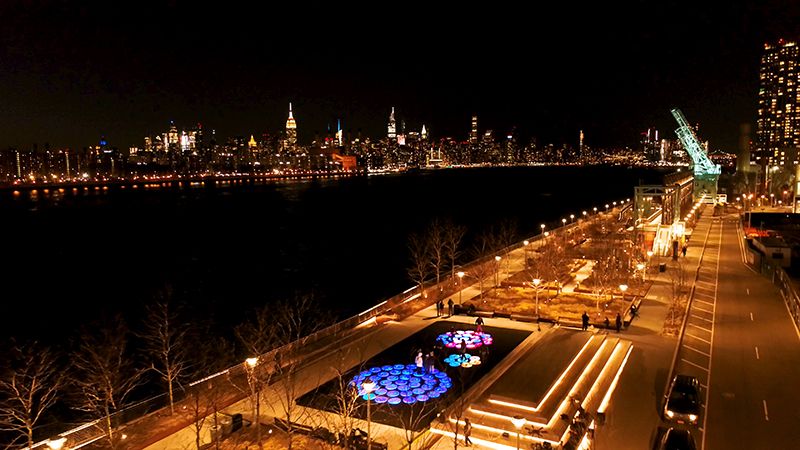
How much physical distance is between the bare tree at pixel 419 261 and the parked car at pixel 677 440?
48.6 feet

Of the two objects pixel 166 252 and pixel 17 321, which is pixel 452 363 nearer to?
pixel 17 321

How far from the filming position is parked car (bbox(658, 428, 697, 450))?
11594 mm

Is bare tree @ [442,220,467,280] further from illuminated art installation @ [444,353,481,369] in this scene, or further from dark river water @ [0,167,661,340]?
illuminated art installation @ [444,353,481,369]

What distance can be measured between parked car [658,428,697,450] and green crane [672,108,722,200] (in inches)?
2451

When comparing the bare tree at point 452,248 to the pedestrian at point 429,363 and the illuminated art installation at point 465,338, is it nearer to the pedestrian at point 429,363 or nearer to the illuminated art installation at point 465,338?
the illuminated art installation at point 465,338

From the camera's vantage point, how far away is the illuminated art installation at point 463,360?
1769 centimetres

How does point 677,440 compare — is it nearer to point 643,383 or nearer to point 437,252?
point 643,383

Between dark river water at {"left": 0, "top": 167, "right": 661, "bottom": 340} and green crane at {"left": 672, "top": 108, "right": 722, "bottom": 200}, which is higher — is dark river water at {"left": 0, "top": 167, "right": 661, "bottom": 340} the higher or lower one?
the lower one

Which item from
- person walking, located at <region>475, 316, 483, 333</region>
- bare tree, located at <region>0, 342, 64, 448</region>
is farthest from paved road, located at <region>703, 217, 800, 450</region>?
bare tree, located at <region>0, 342, 64, 448</region>

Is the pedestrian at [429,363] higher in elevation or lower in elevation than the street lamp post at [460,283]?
lower

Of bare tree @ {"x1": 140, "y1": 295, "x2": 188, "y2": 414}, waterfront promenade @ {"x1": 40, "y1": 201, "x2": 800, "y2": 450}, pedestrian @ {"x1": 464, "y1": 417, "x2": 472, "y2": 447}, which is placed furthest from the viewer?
bare tree @ {"x1": 140, "y1": 295, "x2": 188, "y2": 414}

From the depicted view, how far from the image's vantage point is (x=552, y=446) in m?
12.3

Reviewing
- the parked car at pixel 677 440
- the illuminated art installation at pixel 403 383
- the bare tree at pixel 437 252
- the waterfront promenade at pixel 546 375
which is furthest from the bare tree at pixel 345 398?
the bare tree at pixel 437 252

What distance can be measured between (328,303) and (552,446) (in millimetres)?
22780
